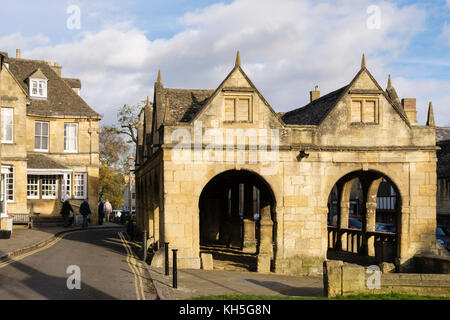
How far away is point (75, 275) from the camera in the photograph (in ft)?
49.8

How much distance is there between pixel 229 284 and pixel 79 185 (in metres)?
26.2

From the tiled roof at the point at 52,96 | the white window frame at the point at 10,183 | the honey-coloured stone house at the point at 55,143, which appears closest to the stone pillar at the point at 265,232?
the white window frame at the point at 10,183

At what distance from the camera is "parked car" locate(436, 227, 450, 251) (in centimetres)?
2680

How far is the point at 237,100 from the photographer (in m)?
20.0

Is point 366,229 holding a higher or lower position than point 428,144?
lower

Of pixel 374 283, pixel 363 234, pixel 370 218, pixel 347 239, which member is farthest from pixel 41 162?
pixel 374 283

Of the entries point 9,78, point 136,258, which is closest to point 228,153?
point 136,258

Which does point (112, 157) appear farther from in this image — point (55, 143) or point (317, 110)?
point (317, 110)

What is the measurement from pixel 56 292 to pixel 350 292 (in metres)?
6.79

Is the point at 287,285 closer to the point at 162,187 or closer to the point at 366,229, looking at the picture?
the point at 162,187

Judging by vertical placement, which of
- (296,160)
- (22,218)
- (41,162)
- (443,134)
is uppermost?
(443,134)

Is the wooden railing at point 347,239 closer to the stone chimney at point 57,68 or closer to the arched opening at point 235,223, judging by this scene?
the arched opening at point 235,223

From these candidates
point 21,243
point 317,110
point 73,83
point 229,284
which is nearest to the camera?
point 229,284

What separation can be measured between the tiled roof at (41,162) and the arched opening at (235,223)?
11562mm
